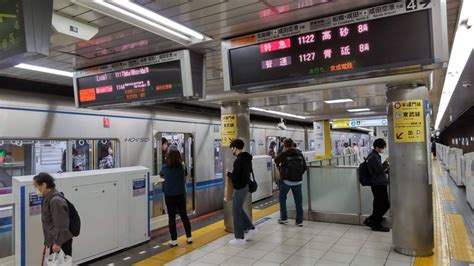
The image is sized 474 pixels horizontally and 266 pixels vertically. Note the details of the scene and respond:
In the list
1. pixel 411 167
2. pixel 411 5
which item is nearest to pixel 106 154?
pixel 411 167

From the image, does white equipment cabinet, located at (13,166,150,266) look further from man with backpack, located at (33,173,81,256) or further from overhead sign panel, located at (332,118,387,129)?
overhead sign panel, located at (332,118,387,129)

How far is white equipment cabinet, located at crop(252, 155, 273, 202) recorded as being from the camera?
9805 mm

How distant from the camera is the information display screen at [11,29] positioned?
6.33 ft

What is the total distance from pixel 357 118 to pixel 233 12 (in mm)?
12896

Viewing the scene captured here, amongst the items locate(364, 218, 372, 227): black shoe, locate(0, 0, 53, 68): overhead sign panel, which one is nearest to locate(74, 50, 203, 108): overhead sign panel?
locate(0, 0, 53, 68): overhead sign panel

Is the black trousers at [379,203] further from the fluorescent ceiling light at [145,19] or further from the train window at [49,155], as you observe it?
the train window at [49,155]

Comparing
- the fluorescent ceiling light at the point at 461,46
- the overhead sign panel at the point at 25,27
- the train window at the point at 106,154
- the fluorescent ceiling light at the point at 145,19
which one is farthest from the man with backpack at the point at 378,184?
the overhead sign panel at the point at 25,27

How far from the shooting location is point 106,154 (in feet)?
20.4

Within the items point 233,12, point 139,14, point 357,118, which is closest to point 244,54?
point 233,12

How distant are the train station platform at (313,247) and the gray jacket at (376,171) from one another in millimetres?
869

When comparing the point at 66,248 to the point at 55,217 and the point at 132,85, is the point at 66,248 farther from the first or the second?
the point at 132,85

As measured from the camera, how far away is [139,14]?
9.61 ft

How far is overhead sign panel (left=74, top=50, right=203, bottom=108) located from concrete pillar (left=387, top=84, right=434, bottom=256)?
2.60 metres

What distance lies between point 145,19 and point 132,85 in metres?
1.23
